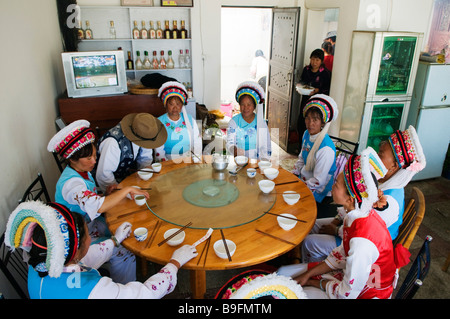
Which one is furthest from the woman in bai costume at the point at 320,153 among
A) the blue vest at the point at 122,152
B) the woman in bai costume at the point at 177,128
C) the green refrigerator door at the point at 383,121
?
the green refrigerator door at the point at 383,121

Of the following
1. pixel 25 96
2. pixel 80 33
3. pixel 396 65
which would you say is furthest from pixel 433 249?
pixel 80 33

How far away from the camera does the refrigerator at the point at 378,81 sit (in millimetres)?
3711

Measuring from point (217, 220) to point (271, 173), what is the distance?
0.73 m

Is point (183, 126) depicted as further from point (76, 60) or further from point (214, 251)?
point (214, 251)

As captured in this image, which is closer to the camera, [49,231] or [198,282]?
[49,231]

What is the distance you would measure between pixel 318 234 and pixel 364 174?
88 centimetres

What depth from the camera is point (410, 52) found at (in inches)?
151

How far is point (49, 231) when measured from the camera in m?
1.19

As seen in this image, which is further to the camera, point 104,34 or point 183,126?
point 104,34

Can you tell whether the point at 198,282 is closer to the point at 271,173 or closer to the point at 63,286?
the point at 63,286

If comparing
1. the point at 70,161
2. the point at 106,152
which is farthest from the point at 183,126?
the point at 70,161

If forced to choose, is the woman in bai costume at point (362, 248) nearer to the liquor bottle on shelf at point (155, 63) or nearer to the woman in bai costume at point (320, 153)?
the woman in bai costume at point (320, 153)
